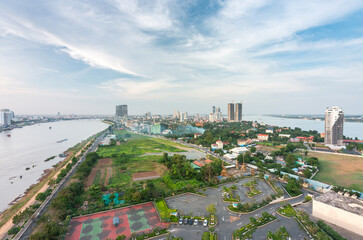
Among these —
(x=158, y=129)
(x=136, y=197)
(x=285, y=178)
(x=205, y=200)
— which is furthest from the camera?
(x=158, y=129)

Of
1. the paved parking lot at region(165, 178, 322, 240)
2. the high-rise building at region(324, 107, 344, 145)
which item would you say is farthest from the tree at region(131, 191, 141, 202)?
the high-rise building at region(324, 107, 344, 145)

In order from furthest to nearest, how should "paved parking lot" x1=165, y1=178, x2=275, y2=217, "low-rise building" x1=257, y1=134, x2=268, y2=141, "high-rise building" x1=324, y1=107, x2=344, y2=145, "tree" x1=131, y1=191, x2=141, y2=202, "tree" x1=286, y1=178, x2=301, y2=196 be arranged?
"low-rise building" x1=257, y1=134, x2=268, y2=141, "high-rise building" x1=324, y1=107, x2=344, y2=145, "tree" x1=286, y1=178, x2=301, y2=196, "tree" x1=131, y1=191, x2=141, y2=202, "paved parking lot" x1=165, y1=178, x2=275, y2=217

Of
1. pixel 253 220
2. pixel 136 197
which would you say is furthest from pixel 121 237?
pixel 253 220

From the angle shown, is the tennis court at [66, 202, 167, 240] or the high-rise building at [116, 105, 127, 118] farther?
the high-rise building at [116, 105, 127, 118]

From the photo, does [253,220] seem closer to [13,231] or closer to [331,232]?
[331,232]

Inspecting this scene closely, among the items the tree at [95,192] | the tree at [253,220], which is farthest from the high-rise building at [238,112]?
the tree at [95,192]

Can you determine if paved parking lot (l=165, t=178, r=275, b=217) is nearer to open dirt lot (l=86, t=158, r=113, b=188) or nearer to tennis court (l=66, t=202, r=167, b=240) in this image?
tennis court (l=66, t=202, r=167, b=240)

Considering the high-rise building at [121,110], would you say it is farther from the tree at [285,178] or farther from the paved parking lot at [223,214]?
the tree at [285,178]

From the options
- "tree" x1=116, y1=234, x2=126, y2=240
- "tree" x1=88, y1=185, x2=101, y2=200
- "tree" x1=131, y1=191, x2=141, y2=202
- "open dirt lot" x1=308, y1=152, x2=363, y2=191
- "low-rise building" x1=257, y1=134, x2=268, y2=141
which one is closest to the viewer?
"tree" x1=116, y1=234, x2=126, y2=240
